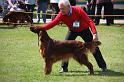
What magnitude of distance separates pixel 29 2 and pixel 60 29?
3072mm

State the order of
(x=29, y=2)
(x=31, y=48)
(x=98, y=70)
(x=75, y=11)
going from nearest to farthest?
(x=75, y=11) < (x=98, y=70) < (x=31, y=48) < (x=29, y=2)

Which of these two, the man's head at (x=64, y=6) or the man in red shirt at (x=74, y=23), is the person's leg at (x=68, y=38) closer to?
the man in red shirt at (x=74, y=23)

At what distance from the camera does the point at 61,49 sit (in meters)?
8.30

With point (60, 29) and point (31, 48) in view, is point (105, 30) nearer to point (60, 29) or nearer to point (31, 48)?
point (60, 29)

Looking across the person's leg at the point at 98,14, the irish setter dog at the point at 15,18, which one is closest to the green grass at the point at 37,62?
the irish setter dog at the point at 15,18

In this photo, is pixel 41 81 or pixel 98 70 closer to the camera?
pixel 41 81

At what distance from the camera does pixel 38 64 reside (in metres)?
9.55

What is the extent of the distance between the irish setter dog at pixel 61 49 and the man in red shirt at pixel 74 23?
0.57 feet

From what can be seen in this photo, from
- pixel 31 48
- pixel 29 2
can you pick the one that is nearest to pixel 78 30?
pixel 31 48

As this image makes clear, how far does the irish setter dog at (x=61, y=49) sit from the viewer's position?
8.27m

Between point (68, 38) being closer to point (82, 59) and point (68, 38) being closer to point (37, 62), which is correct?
point (82, 59)

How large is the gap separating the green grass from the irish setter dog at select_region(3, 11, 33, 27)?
7.22 ft

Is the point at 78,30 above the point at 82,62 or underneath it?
above

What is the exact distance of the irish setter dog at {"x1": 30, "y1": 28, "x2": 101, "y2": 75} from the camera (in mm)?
8273
